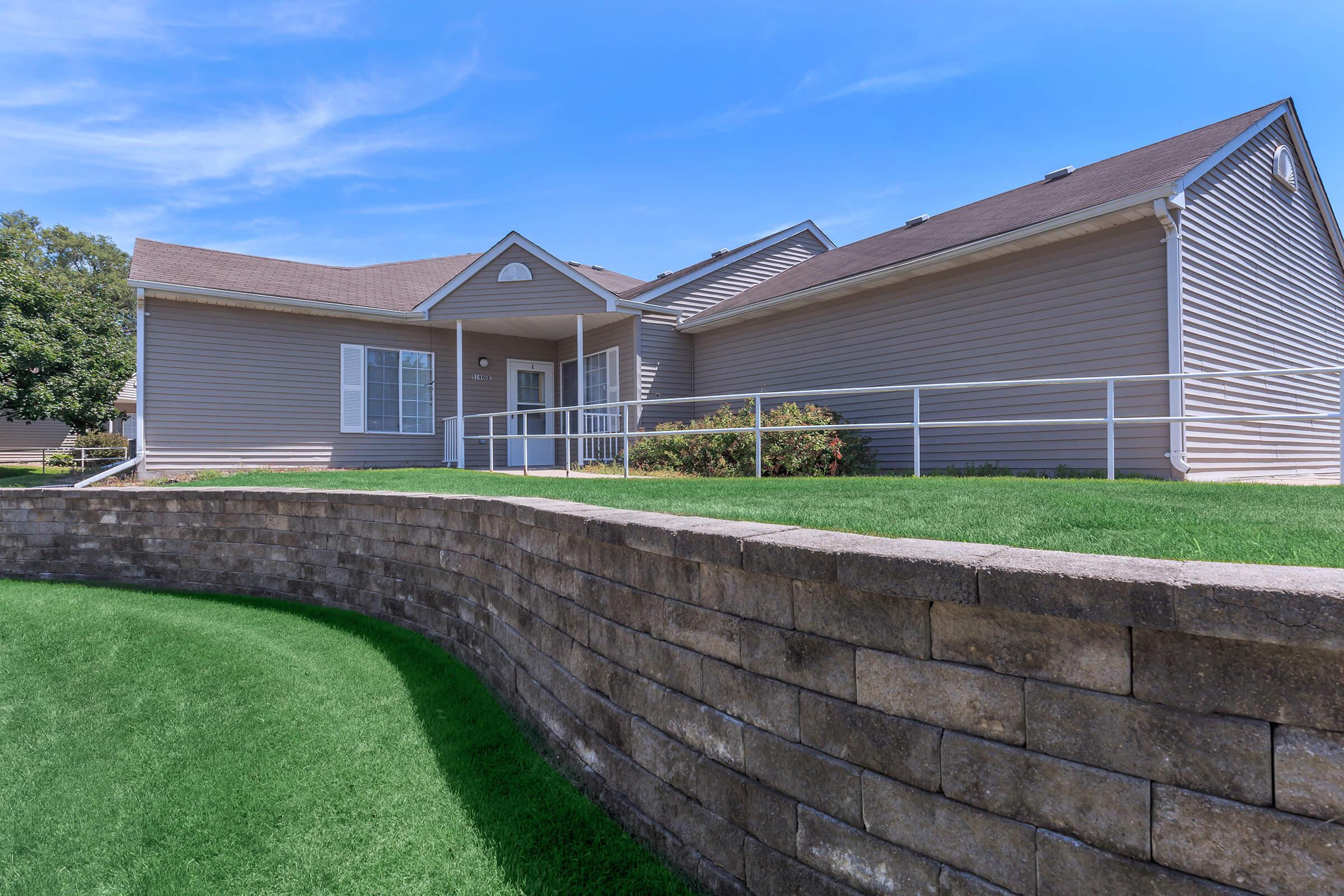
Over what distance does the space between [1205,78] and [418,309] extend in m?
12.7

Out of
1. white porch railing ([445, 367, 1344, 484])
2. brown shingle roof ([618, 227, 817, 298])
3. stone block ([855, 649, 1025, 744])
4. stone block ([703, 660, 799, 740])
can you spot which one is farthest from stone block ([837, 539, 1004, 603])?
brown shingle roof ([618, 227, 817, 298])

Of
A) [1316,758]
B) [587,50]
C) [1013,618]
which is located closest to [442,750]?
[1013,618]

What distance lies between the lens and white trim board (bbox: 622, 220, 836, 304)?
39.9ft

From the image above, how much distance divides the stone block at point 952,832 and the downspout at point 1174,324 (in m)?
6.54

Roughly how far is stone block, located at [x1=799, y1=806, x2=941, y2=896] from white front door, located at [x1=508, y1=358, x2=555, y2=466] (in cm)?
Result: 1118

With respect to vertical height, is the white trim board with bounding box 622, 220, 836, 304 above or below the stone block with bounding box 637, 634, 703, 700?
above

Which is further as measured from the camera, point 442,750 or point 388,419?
point 388,419

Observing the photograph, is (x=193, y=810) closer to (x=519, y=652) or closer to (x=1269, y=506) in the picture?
(x=519, y=652)

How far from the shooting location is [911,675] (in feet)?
5.46

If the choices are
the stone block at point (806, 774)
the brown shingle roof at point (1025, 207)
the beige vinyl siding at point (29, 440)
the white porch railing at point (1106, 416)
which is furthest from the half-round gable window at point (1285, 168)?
the beige vinyl siding at point (29, 440)

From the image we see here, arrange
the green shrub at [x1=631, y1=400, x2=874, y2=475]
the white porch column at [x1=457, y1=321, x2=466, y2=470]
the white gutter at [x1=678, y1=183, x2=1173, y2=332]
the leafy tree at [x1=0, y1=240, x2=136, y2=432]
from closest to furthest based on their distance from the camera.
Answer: the white gutter at [x1=678, y1=183, x2=1173, y2=332] < the green shrub at [x1=631, y1=400, x2=874, y2=475] < the white porch column at [x1=457, y1=321, x2=466, y2=470] < the leafy tree at [x1=0, y1=240, x2=136, y2=432]

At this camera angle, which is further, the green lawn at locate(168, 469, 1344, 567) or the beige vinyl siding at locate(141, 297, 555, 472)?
the beige vinyl siding at locate(141, 297, 555, 472)

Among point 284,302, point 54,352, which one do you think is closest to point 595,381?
point 284,302

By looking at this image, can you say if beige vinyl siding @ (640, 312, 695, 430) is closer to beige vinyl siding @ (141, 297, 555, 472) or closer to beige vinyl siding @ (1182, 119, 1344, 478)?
beige vinyl siding @ (141, 297, 555, 472)
